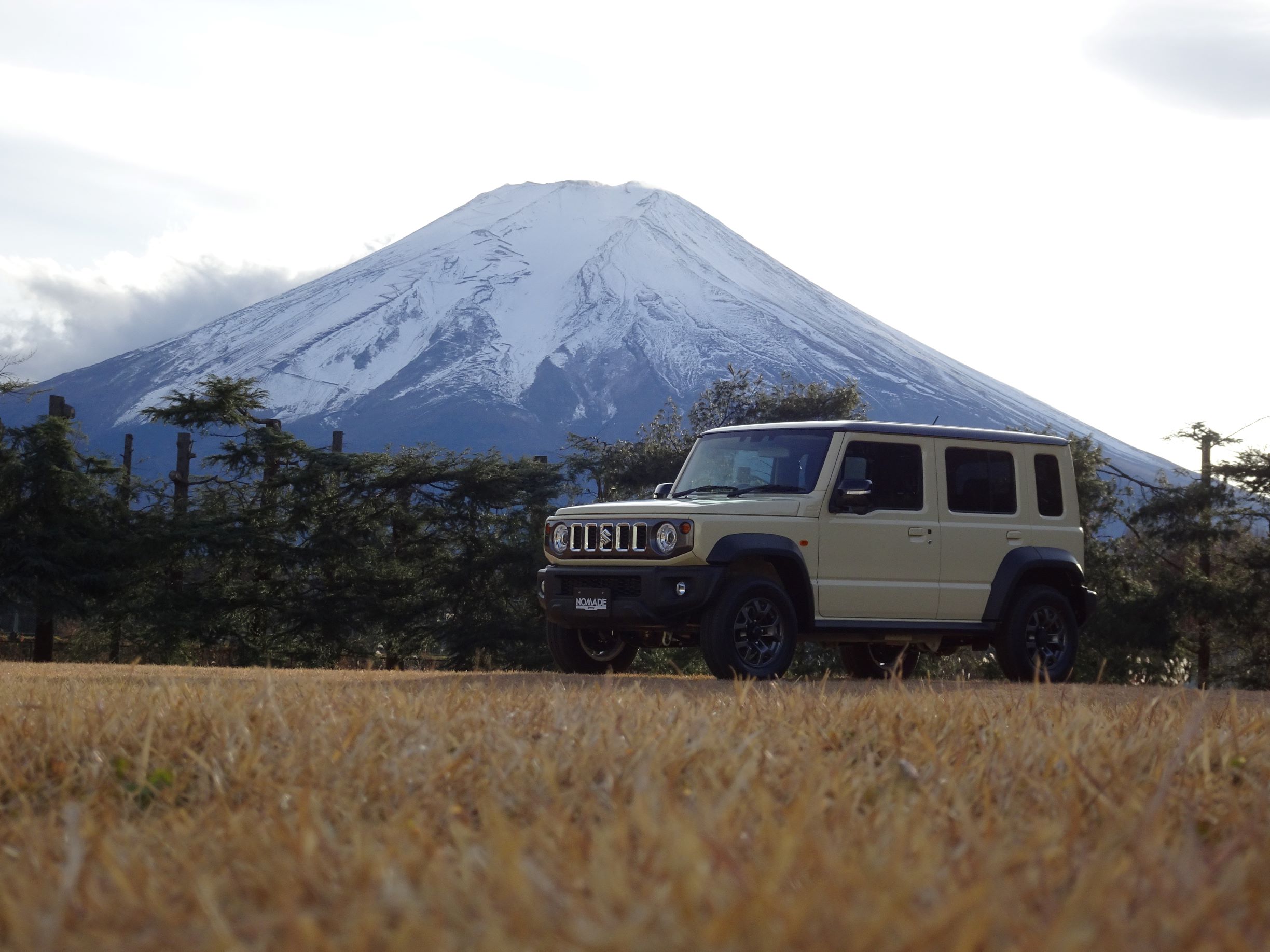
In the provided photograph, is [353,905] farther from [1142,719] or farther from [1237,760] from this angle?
[1142,719]

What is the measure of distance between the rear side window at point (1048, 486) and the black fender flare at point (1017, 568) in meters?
0.34

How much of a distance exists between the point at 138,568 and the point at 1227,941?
36502 mm

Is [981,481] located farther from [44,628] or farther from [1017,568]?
[44,628]

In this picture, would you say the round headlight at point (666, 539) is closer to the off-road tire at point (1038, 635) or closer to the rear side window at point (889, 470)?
the rear side window at point (889, 470)

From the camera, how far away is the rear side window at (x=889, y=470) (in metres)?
11.2

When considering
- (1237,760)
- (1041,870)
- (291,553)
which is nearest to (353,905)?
(1041,870)

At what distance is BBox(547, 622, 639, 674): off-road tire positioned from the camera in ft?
38.3

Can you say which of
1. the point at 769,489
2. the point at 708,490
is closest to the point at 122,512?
the point at 708,490

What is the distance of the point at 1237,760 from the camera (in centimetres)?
382

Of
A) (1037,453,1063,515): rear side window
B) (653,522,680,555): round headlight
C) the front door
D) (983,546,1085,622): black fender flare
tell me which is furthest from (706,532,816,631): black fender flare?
(1037,453,1063,515): rear side window

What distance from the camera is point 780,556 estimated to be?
34.9ft

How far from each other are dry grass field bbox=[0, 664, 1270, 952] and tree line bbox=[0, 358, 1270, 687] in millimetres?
29433

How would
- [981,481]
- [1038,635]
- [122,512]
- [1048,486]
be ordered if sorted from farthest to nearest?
[122,512], [1048,486], [1038,635], [981,481]

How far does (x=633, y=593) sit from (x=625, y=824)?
819 centimetres
